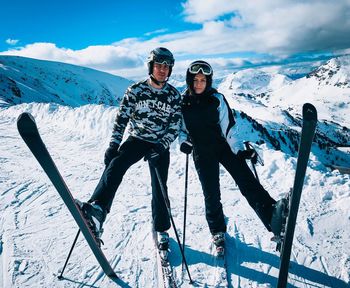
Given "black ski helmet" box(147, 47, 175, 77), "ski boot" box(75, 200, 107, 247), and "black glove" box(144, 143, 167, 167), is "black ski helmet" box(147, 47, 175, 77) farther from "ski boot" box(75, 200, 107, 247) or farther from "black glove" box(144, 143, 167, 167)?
"ski boot" box(75, 200, 107, 247)

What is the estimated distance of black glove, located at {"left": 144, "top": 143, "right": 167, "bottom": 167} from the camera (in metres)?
4.51

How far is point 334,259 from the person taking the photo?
453cm

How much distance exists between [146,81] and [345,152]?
526 feet

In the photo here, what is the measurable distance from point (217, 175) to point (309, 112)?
2.24 metres

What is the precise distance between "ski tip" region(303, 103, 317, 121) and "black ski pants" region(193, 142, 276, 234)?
176cm

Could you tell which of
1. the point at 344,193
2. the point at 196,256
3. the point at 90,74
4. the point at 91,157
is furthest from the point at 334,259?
the point at 90,74

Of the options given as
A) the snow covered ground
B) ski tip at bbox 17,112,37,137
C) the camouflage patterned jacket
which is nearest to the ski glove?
the camouflage patterned jacket

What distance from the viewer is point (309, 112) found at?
9.16 ft

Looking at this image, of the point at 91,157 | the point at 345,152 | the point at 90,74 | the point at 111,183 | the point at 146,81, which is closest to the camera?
the point at 111,183

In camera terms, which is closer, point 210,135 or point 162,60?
point 162,60

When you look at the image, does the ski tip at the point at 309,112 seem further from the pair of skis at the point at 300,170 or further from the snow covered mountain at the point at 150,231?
the snow covered mountain at the point at 150,231

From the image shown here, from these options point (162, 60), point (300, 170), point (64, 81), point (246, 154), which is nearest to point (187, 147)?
point (246, 154)

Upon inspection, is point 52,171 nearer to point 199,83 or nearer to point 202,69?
point 199,83

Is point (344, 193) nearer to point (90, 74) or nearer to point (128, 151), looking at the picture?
point (128, 151)
